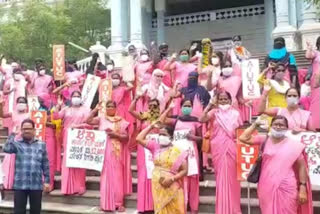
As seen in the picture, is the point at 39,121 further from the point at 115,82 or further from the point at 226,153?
the point at 226,153

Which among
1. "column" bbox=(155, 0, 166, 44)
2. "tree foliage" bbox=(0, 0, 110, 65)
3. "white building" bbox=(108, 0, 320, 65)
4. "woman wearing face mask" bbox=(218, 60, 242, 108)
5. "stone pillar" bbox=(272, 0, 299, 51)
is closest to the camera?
"woman wearing face mask" bbox=(218, 60, 242, 108)

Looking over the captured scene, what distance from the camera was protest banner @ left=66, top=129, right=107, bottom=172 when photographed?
7547 millimetres

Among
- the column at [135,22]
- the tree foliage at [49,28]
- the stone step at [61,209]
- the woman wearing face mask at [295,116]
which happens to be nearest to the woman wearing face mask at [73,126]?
the stone step at [61,209]

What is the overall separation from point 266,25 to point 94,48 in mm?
6634

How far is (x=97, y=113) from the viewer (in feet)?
26.7

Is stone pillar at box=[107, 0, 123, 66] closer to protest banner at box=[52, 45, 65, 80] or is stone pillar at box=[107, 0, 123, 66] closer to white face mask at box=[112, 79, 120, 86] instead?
protest banner at box=[52, 45, 65, 80]

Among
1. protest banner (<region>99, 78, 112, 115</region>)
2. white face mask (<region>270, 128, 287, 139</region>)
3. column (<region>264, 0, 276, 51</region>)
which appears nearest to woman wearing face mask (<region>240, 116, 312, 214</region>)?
white face mask (<region>270, 128, 287, 139</region>)

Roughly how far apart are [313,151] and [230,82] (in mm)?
2207

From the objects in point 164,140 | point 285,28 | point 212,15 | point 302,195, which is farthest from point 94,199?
point 212,15

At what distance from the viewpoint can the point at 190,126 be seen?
6781 millimetres

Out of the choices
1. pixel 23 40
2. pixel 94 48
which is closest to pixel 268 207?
pixel 94 48

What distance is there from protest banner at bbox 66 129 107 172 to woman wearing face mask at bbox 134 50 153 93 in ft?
5.55

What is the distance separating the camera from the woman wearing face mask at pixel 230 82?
7.79 m

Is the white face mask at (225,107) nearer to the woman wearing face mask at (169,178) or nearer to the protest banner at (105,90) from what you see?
the woman wearing face mask at (169,178)
